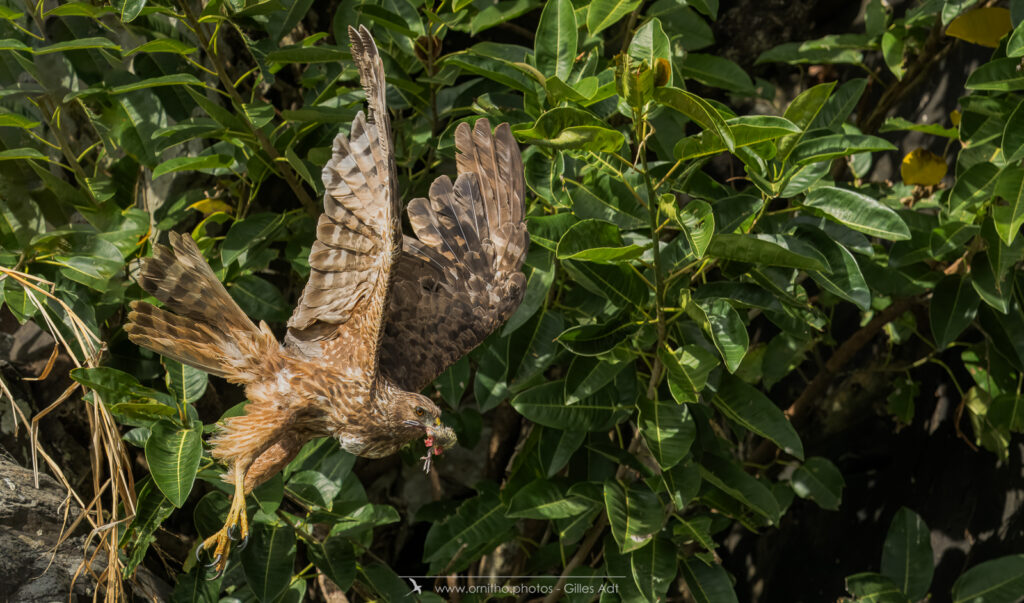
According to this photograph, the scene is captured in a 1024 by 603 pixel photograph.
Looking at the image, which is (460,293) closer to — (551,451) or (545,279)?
(545,279)

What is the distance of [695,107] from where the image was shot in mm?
2105

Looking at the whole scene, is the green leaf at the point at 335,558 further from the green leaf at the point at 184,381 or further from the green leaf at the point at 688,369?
the green leaf at the point at 688,369

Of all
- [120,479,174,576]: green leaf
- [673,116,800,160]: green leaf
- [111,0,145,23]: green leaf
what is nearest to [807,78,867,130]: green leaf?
[673,116,800,160]: green leaf

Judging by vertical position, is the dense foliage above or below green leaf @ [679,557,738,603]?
above

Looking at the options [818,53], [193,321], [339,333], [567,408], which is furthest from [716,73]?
[193,321]

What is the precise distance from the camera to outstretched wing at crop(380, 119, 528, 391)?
2588 millimetres

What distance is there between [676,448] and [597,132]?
91 cm

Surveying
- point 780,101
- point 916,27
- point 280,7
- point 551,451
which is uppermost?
point 280,7

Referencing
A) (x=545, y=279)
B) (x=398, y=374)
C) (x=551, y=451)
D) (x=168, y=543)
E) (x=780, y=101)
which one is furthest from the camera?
(x=780, y=101)

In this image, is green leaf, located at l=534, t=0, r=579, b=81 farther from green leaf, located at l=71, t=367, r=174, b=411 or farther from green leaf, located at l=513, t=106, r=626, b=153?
green leaf, located at l=71, t=367, r=174, b=411

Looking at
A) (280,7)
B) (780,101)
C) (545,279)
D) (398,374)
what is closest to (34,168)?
(280,7)

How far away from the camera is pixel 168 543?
3305mm

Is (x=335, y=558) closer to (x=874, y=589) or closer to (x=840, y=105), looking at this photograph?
(x=874, y=589)

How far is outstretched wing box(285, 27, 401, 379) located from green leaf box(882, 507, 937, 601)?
1.88 metres
